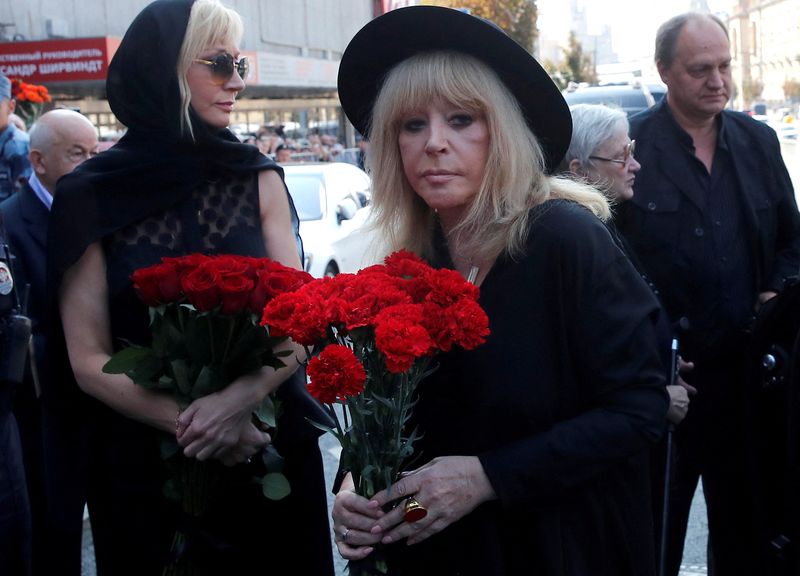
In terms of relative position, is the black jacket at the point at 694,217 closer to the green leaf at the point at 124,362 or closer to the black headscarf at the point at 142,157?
the black headscarf at the point at 142,157

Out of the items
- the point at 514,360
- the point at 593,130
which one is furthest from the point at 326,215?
the point at 514,360

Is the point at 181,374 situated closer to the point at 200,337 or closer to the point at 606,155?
the point at 200,337

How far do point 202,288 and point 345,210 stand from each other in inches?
335

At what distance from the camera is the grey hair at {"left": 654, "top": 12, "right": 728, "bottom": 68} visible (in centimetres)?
394

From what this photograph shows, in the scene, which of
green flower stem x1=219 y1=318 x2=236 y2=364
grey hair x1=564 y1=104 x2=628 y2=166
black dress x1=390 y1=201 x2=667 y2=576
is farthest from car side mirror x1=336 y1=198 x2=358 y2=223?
black dress x1=390 y1=201 x2=667 y2=576

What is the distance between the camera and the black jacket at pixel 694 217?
3598 mm

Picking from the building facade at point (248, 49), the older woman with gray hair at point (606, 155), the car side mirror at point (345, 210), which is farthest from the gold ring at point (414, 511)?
the building facade at point (248, 49)

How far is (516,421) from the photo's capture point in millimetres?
2043

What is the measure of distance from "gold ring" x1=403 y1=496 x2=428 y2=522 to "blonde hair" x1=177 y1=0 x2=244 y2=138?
4.15ft

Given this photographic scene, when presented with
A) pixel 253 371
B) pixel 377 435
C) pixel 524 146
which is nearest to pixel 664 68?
pixel 524 146

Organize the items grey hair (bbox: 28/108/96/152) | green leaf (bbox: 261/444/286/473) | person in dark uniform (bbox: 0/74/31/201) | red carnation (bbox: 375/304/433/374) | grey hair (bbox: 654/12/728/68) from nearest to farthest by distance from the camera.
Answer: red carnation (bbox: 375/304/433/374) → green leaf (bbox: 261/444/286/473) → grey hair (bbox: 654/12/728/68) → grey hair (bbox: 28/108/96/152) → person in dark uniform (bbox: 0/74/31/201)

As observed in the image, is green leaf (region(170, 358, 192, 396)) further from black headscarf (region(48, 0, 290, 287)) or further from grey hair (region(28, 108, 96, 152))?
grey hair (region(28, 108, 96, 152))

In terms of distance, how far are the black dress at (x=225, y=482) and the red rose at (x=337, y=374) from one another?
0.90 m

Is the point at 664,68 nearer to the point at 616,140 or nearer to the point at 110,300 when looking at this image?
the point at 616,140
